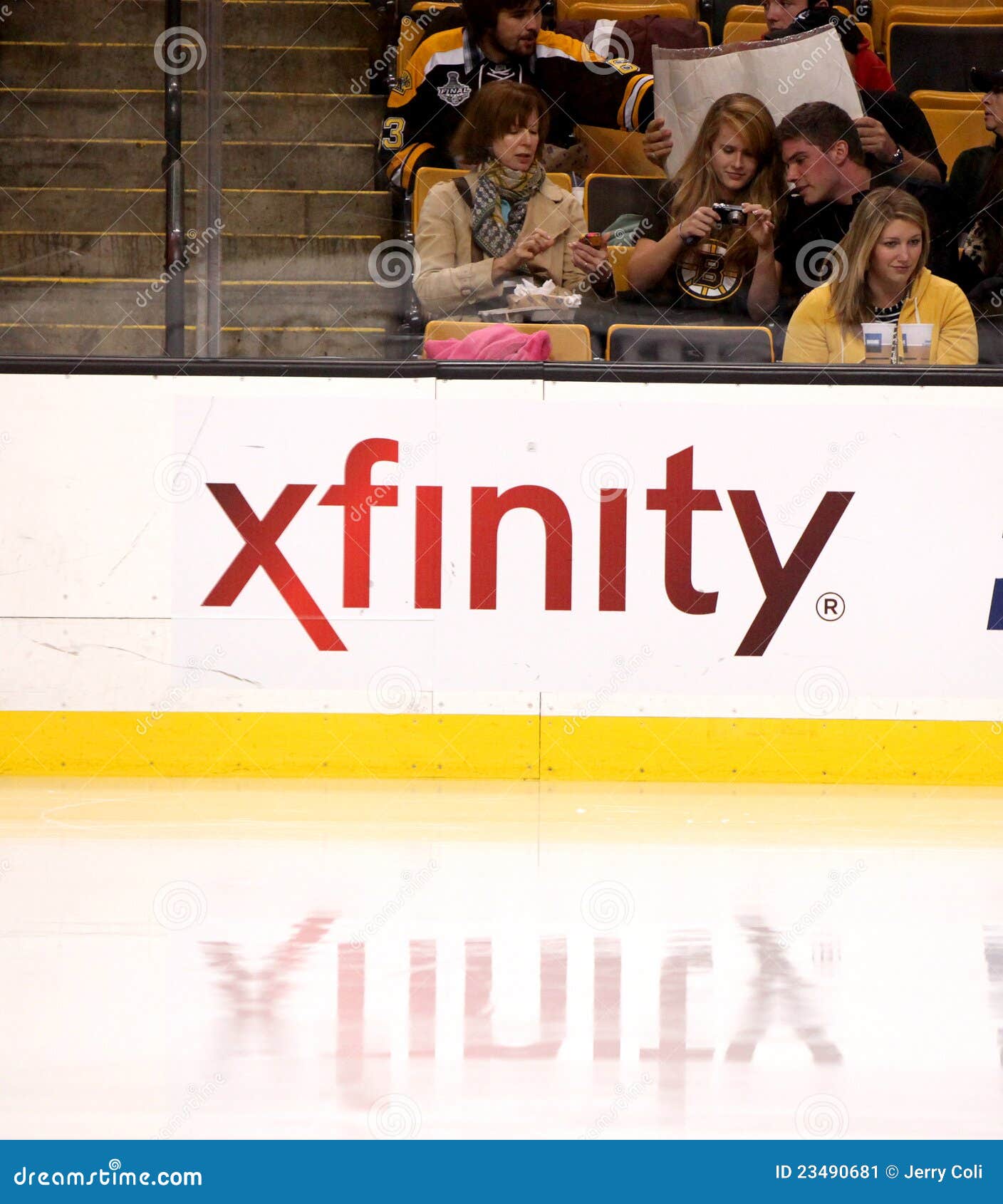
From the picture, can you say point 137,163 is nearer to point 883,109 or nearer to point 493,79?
point 493,79

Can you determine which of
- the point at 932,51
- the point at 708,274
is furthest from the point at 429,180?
the point at 932,51

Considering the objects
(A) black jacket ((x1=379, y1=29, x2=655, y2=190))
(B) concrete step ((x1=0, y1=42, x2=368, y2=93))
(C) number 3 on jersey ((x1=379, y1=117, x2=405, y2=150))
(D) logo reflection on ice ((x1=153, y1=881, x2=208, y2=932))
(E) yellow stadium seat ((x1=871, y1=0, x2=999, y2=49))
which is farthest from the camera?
(E) yellow stadium seat ((x1=871, y1=0, x2=999, y2=49))

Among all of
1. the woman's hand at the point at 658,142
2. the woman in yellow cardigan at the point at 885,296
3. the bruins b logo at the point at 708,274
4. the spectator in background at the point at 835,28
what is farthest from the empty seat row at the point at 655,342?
the spectator in background at the point at 835,28

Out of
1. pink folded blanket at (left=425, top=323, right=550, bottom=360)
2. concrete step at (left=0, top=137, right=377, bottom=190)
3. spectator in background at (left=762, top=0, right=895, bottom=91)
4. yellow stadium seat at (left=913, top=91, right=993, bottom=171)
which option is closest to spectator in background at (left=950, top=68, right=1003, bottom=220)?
yellow stadium seat at (left=913, top=91, right=993, bottom=171)

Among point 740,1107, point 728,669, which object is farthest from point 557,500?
point 740,1107

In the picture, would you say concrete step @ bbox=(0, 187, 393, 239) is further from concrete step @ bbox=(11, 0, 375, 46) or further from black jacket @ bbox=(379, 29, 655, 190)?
concrete step @ bbox=(11, 0, 375, 46)

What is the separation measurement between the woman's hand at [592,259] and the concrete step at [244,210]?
1.41 metres

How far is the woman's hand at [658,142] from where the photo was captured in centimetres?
602

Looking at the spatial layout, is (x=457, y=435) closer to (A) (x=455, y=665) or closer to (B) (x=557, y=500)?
(B) (x=557, y=500)

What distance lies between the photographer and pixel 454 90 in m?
→ 6.13

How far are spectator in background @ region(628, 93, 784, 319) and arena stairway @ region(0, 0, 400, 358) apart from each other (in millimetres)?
1009

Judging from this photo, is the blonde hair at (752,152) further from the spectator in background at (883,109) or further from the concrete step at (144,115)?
the concrete step at (144,115)

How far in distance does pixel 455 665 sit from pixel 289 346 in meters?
1.57

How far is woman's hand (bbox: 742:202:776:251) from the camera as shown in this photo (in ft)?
17.8
